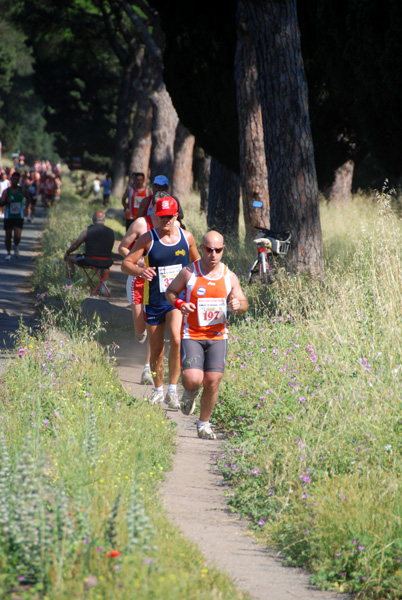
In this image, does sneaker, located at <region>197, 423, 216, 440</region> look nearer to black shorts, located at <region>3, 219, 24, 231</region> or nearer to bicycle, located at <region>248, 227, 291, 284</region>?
bicycle, located at <region>248, 227, 291, 284</region>

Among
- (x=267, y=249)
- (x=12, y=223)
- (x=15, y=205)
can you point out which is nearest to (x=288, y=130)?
(x=267, y=249)

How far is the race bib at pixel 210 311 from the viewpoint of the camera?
643 centimetres

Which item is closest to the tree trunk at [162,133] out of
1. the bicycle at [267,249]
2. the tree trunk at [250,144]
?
the tree trunk at [250,144]

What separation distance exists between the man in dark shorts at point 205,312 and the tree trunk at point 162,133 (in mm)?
17116

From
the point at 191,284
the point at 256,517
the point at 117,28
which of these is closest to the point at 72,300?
the point at 191,284

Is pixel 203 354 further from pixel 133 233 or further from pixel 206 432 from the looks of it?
pixel 133 233

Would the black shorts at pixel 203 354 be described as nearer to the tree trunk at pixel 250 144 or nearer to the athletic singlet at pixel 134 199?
the athletic singlet at pixel 134 199

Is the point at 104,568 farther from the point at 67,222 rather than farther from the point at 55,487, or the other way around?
the point at 67,222

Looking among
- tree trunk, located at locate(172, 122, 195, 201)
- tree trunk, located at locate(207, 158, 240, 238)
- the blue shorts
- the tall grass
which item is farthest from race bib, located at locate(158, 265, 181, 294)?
tree trunk, located at locate(172, 122, 195, 201)

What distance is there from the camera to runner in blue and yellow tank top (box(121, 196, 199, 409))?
7.31 m

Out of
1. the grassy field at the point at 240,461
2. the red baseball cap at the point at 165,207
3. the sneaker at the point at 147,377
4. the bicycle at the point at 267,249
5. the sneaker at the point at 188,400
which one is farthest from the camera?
the bicycle at the point at 267,249

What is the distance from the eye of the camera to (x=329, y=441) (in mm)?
5238

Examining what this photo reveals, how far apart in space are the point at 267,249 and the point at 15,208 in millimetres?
8188

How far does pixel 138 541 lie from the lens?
3.60 meters
